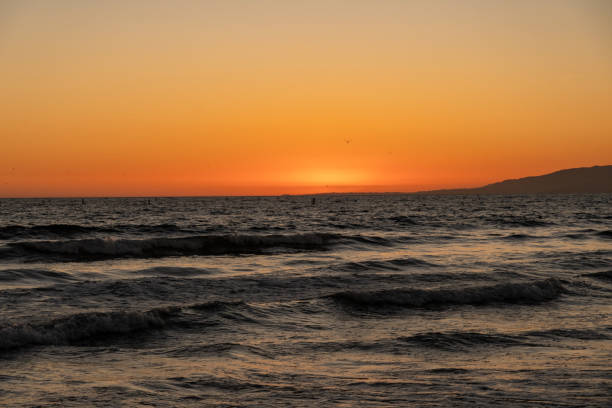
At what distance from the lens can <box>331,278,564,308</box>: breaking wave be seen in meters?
14.3

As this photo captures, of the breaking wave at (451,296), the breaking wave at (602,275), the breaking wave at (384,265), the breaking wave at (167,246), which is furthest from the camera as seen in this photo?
the breaking wave at (167,246)

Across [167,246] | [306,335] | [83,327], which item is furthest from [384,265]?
[167,246]

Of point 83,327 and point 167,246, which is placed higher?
point 83,327

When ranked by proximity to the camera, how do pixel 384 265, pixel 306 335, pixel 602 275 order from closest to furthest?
pixel 306 335 < pixel 602 275 < pixel 384 265

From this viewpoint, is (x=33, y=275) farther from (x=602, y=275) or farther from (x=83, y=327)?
(x=602, y=275)

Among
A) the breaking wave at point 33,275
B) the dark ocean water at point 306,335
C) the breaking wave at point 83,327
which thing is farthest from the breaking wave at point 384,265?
the breaking wave at point 83,327

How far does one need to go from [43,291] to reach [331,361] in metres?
9.75

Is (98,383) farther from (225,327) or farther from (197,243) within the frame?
(197,243)

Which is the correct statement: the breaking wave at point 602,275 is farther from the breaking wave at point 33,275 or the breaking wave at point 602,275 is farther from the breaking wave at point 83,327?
the breaking wave at point 33,275

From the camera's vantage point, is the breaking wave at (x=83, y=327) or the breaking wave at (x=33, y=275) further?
the breaking wave at (x=33, y=275)

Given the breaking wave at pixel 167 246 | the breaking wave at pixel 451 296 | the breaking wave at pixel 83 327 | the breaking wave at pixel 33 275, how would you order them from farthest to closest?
the breaking wave at pixel 167 246, the breaking wave at pixel 33 275, the breaking wave at pixel 451 296, the breaking wave at pixel 83 327

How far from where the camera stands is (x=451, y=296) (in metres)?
14.8

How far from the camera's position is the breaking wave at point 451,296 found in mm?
14273

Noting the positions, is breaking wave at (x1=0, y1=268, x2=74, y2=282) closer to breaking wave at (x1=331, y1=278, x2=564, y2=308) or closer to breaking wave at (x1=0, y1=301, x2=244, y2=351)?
breaking wave at (x1=0, y1=301, x2=244, y2=351)
